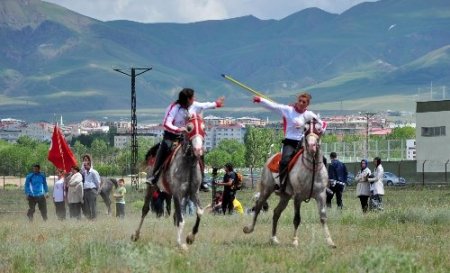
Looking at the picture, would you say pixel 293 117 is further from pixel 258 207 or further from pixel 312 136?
pixel 258 207

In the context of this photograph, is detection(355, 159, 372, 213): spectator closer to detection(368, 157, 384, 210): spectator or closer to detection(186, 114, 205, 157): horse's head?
detection(368, 157, 384, 210): spectator

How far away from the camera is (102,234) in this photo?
74.5 feet

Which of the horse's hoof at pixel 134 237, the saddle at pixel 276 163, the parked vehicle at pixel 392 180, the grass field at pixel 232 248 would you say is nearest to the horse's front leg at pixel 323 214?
the grass field at pixel 232 248

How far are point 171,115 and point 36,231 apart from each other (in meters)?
5.01

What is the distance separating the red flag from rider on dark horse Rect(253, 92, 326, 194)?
16165 mm

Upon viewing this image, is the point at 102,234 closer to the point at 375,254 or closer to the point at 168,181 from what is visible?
the point at 168,181

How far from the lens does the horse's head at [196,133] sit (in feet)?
65.3

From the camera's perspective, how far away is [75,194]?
34.1m

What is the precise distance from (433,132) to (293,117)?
275 feet

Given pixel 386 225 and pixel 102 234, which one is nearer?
pixel 102 234

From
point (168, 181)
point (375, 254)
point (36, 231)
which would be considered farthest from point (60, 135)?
point (375, 254)

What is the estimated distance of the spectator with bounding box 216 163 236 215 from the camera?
3550cm

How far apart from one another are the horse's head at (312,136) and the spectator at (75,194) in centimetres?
1414

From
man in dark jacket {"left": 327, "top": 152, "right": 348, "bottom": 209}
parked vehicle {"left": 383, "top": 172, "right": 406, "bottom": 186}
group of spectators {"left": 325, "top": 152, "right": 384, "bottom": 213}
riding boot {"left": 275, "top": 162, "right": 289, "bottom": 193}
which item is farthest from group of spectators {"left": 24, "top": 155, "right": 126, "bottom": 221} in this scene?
parked vehicle {"left": 383, "top": 172, "right": 406, "bottom": 186}
